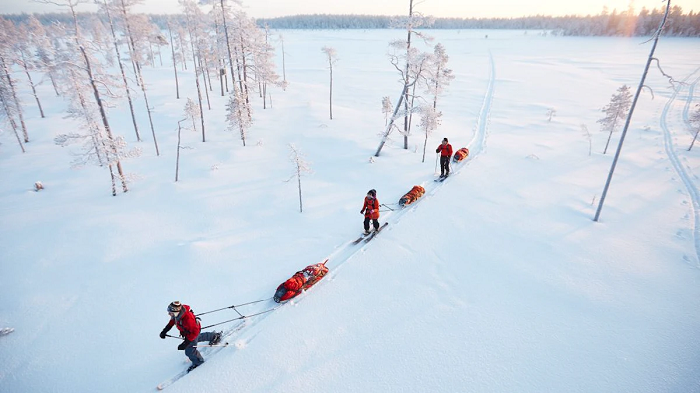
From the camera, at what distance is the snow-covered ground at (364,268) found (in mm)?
7547

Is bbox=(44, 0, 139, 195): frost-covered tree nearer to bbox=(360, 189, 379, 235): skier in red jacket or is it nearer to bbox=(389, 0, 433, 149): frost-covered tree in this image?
bbox=(360, 189, 379, 235): skier in red jacket

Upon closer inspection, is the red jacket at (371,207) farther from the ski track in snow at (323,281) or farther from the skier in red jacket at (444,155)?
the skier in red jacket at (444,155)

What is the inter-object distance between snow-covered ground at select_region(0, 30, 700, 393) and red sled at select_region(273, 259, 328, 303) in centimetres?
36

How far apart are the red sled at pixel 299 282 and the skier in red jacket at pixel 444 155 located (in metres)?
10.2

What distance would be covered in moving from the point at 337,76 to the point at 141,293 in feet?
189

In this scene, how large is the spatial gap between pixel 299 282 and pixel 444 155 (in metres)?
11.3

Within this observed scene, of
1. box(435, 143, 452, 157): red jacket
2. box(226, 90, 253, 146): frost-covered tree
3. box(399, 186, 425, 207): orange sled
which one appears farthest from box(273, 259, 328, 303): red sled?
box(226, 90, 253, 146): frost-covered tree

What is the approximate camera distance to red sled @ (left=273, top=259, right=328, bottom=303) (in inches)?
365

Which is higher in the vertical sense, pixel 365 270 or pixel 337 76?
pixel 337 76

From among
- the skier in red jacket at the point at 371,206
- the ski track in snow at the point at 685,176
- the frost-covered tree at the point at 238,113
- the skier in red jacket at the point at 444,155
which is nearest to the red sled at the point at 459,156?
the skier in red jacket at the point at 444,155

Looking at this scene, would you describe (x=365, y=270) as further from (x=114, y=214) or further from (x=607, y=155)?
(x=607, y=155)

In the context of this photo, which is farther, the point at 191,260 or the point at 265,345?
the point at 191,260

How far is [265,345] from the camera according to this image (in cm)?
806

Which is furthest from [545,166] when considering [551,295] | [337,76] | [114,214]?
[337,76]
